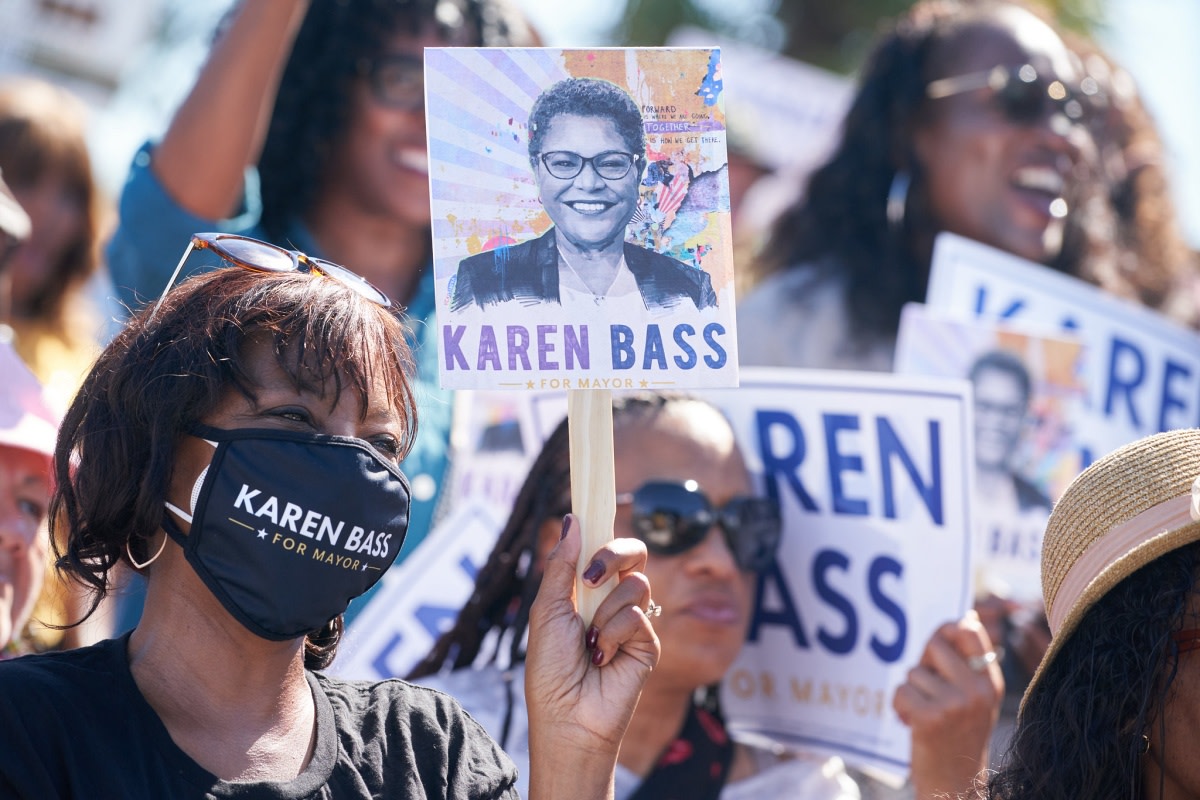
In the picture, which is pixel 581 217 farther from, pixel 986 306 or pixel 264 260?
pixel 986 306

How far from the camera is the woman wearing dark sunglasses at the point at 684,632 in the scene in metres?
3.03

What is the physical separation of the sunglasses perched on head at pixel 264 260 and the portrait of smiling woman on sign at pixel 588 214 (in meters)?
0.23

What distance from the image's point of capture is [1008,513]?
3730mm

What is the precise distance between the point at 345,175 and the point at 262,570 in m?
2.18

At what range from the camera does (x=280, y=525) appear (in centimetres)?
187

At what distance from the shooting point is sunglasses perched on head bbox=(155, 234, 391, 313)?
205 centimetres

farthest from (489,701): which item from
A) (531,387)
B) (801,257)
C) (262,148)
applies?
(801,257)

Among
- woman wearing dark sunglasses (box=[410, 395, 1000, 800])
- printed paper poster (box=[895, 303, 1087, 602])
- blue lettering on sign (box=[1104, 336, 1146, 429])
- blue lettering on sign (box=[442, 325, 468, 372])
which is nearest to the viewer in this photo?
blue lettering on sign (box=[442, 325, 468, 372])

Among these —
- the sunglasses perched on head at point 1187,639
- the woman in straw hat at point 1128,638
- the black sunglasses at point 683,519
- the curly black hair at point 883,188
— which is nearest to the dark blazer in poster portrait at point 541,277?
the woman in straw hat at point 1128,638

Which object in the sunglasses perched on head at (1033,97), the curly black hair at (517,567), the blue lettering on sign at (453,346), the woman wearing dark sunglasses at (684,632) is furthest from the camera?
the sunglasses perched on head at (1033,97)

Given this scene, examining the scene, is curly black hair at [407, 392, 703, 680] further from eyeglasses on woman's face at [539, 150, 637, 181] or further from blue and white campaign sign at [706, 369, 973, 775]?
eyeglasses on woman's face at [539, 150, 637, 181]

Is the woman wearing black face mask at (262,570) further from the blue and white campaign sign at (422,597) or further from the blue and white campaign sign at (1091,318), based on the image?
the blue and white campaign sign at (1091,318)

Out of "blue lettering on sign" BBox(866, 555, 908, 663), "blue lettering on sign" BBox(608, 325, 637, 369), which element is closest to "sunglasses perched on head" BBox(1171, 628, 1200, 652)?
"blue lettering on sign" BBox(608, 325, 637, 369)

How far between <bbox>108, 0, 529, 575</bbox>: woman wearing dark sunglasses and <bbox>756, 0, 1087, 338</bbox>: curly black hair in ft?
4.16
